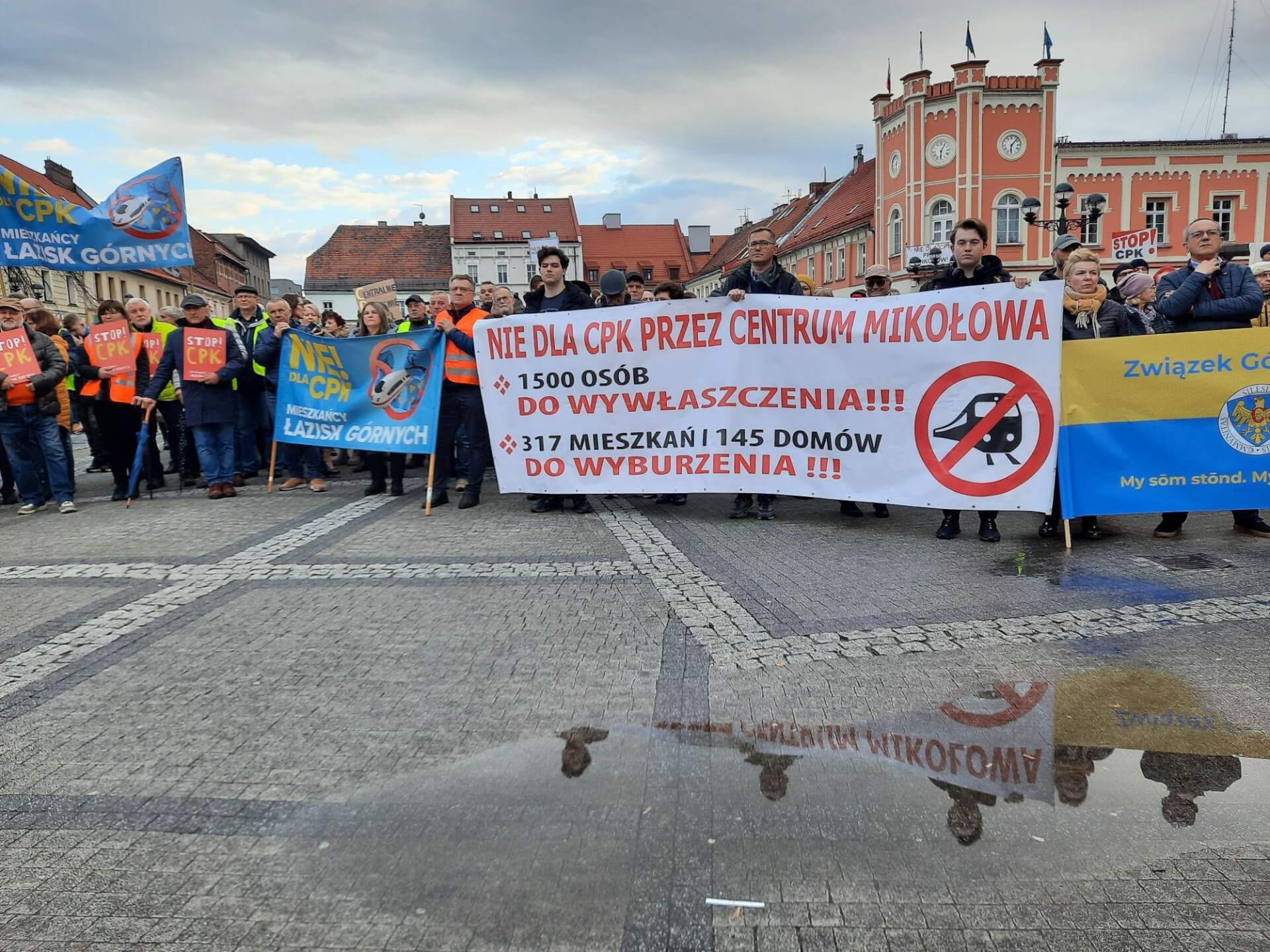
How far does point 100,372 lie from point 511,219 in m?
77.4

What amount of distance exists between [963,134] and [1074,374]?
39125mm

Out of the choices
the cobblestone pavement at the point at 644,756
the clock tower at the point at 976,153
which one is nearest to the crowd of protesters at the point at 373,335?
the cobblestone pavement at the point at 644,756

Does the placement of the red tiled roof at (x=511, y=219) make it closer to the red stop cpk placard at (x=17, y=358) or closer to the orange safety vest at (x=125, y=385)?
the orange safety vest at (x=125, y=385)

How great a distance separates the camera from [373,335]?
31.3ft

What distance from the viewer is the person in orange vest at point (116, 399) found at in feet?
33.4

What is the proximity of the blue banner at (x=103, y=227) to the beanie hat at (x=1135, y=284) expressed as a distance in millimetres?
10340

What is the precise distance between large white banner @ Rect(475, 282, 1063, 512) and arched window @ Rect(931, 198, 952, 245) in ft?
126

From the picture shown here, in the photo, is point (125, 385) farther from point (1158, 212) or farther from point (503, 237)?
point (503, 237)

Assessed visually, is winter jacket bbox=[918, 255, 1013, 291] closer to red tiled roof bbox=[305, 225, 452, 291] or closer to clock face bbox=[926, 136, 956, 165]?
clock face bbox=[926, 136, 956, 165]

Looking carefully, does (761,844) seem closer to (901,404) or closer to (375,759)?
(375,759)

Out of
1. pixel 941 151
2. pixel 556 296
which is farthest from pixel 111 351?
pixel 941 151

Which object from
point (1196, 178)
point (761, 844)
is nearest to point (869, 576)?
point (761, 844)

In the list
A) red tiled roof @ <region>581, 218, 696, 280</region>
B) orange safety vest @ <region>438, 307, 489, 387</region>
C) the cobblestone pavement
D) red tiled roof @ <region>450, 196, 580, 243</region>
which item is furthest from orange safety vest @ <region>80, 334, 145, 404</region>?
red tiled roof @ <region>581, 218, 696, 280</region>

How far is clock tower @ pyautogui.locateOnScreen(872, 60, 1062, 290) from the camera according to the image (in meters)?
40.4
